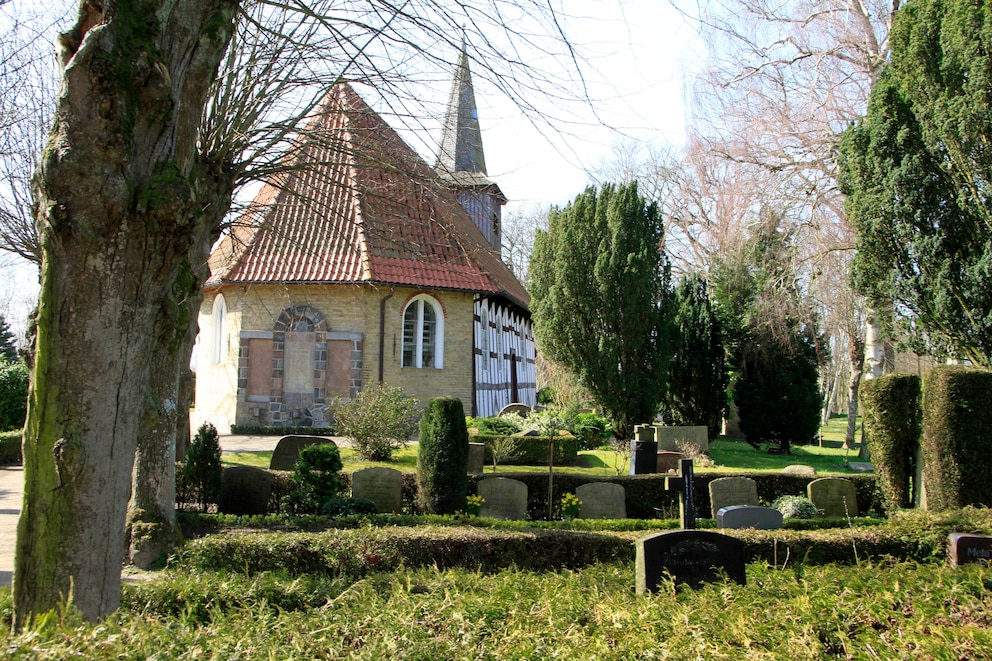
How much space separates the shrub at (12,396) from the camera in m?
19.4

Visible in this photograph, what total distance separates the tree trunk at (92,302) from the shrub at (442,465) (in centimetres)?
675

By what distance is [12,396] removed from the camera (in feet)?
64.2

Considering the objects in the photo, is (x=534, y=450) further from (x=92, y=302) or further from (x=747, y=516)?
(x=92, y=302)

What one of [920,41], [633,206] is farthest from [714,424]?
[920,41]

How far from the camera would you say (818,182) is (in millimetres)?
20547

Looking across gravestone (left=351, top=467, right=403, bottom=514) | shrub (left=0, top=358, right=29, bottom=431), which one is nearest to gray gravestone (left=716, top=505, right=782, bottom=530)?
gravestone (left=351, top=467, right=403, bottom=514)

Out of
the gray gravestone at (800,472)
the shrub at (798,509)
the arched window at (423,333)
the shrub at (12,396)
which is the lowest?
the shrub at (798,509)

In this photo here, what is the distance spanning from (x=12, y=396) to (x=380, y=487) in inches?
542

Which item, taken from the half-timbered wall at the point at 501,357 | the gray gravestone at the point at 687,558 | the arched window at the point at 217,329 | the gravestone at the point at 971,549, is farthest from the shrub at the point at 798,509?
the arched window at the point at 217,329

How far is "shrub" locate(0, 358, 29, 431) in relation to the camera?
19406mm

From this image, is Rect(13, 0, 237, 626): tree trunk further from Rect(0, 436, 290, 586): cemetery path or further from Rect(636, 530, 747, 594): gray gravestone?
Rect(636, 530, 747, 594): gray gravestone

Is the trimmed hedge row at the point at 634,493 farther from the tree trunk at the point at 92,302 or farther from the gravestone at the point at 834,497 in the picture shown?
the tree trunk at the point at 92,302

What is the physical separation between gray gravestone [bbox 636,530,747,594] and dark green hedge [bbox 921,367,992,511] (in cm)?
596

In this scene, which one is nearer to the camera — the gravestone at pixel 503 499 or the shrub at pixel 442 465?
the shrub at pixel 442 465
